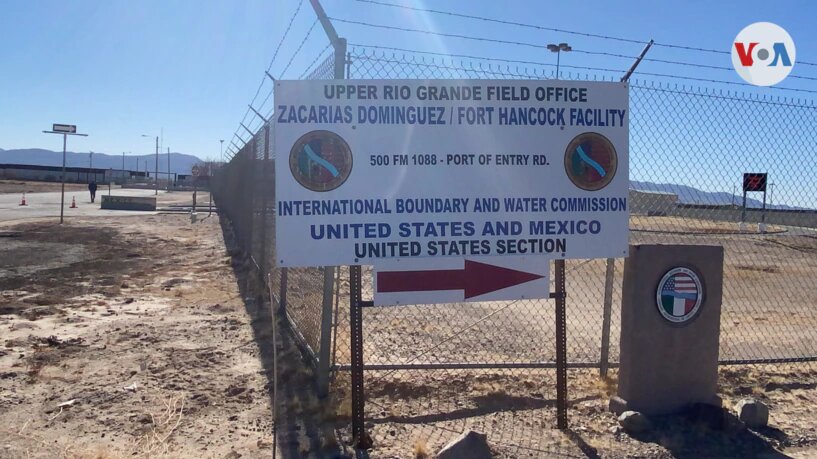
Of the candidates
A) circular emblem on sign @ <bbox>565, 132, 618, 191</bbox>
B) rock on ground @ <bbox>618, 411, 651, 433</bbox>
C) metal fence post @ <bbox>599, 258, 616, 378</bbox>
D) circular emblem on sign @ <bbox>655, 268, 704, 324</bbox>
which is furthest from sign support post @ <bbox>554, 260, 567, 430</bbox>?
metal fence post @ <bbox>599, 258, 616, 378</bbox>

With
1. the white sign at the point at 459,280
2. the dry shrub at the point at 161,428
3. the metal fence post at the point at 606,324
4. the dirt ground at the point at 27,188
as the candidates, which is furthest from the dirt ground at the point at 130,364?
the dirt ground at the point at 27,188

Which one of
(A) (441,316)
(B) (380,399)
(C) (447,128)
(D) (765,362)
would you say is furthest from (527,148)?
(A) (441,316)

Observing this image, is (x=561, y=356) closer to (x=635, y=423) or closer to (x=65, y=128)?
(x=635, y=423)

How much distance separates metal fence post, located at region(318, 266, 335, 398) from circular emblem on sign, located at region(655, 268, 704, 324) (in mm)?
2322

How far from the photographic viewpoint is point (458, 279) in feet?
14.6

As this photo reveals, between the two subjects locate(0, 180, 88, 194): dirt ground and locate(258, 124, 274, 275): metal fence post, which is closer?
locate(258, 124, 274, 275): metal fence post

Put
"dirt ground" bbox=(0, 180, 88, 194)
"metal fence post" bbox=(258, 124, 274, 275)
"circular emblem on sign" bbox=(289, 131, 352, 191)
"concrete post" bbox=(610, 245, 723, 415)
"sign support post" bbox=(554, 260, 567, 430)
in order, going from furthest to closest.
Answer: "dirt ground" bbox=(0, 180, 88, 194)
"metal fence post" bbox=(258, 124, 274, 275)
"concrete post" bbox=(610, 245, 723, 415)
"sign support post" bbox=(554, 260, 567, 430)
"circular emblem on sign" bbox=(289, 131, 352, 191)

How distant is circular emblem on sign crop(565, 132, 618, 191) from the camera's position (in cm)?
455

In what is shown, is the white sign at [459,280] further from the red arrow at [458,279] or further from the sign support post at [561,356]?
the sign support post at [561,356]

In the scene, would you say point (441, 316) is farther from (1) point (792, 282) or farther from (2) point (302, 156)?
(1) point (792, 282)

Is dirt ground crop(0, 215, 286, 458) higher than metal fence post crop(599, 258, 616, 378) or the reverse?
the reverse

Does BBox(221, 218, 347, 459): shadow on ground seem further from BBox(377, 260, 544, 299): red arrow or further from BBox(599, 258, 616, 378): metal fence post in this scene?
BBox(599, 258, 616, 378): metal fence post

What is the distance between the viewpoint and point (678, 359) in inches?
191

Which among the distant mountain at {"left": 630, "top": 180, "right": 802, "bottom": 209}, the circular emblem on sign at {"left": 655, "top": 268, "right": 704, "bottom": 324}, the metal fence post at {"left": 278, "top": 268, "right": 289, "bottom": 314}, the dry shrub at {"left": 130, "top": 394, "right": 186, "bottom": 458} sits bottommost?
the dry shrub at {"left": 130, "top": 394, "right": 186, "bottom": 458}
